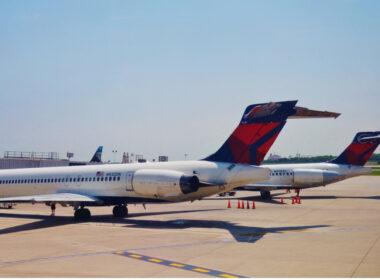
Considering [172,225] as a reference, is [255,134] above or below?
above

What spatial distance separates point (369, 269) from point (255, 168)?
10694 millimetres

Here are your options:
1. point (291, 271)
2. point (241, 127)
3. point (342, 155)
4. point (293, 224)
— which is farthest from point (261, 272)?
point (342, 155)

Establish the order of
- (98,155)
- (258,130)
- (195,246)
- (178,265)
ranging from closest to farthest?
1. (178,265)
2. (195,246)
3. (258,130)
4. (98,155)

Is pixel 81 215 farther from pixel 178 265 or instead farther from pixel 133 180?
pixel 178 265

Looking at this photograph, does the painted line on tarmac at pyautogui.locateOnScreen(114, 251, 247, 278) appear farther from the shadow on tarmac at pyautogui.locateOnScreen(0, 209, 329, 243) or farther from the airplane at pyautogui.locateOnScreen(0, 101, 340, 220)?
the airplane at pyautogui.locateOnScreen(0, 101, 340, 220)

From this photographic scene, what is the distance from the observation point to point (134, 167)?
2428 cm

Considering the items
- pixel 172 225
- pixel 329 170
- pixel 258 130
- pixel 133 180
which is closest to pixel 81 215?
pixel 133 180

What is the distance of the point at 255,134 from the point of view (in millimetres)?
21719

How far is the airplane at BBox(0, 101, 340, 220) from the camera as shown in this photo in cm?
2133

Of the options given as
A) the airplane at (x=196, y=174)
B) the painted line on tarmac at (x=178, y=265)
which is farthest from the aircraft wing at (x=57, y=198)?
the painted line on tarmac at (x=178, y=265)

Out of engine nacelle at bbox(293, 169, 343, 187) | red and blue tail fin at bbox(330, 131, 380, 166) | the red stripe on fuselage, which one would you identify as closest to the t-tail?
engine nacelle at bbox(293, 169, 343, 187)

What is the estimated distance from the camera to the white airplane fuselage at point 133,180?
2158 centimetres

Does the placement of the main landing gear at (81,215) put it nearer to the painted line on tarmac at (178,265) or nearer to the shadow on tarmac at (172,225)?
the shadow on tarmac at (172,225)

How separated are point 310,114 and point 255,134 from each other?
289cm
